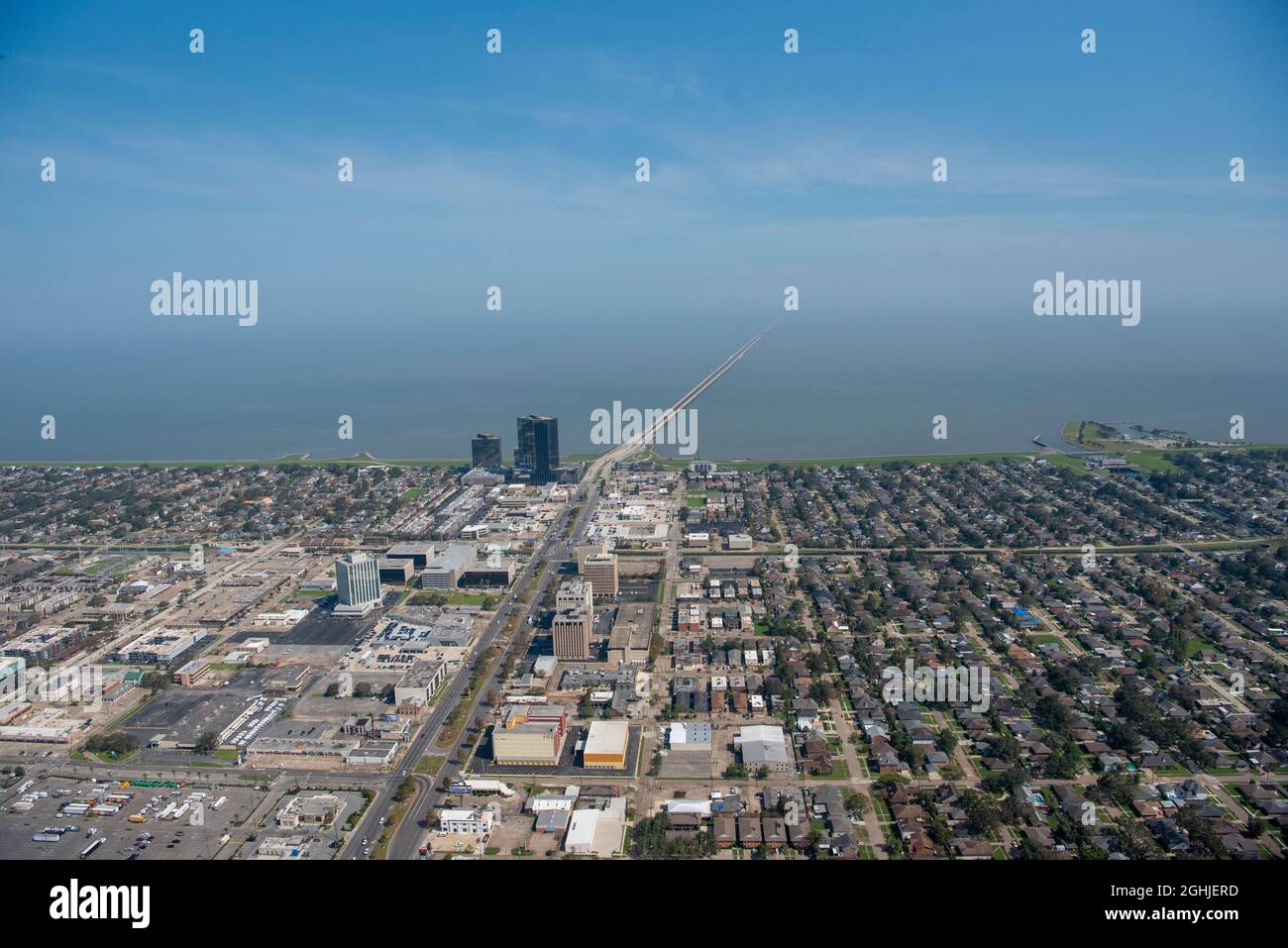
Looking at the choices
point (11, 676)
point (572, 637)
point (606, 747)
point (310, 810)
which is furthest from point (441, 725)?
point (11, 676)

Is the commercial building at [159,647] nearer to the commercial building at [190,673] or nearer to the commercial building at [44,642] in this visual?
the commercial building at [190,673]

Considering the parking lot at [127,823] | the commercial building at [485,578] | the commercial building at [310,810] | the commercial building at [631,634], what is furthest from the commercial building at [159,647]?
the commercial building at [631,634]

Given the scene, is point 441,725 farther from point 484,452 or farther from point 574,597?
point 484,452

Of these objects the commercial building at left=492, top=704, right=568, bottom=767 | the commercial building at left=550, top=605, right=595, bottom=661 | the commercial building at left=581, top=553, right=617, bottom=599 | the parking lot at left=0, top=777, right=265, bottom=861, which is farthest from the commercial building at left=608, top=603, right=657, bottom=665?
the parking lot at left=0, top=777, right=265, bottom=861

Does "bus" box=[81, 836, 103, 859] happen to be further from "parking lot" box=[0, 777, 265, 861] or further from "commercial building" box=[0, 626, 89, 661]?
"commercial building" box=[0, 626, 89, 661]

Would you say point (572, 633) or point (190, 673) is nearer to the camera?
point (190, 673)

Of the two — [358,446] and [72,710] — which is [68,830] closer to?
[72,710]
